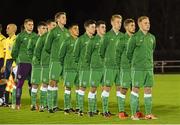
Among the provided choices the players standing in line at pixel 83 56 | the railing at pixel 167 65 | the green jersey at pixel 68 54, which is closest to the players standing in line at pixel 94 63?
the players standing in line at pixel 83 56

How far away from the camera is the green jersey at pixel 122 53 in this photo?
15516 mm

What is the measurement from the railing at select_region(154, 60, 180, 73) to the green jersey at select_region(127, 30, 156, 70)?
963 inches

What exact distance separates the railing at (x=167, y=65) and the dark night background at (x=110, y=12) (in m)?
3.12

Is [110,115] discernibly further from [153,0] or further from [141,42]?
[153,0]

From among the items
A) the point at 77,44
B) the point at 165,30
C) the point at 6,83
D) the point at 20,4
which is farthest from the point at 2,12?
the point at 77,44

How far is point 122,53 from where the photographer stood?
51.3 feet

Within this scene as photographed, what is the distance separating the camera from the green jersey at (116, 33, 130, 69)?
15516 millimetres

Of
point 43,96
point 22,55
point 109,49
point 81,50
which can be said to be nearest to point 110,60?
point 109,49

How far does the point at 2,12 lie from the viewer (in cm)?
4831

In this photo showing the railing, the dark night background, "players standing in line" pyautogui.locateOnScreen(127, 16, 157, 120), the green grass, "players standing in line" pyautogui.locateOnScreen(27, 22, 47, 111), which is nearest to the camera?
the green grass

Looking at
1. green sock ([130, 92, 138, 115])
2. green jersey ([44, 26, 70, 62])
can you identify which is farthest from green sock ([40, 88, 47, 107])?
green sock ([130, 92, 138, 115])

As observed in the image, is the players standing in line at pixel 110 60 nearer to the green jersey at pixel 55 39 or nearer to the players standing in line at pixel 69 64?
the players standing in line at pixel 69 64

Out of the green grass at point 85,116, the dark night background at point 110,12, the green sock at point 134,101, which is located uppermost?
the dark night background at point 110,12

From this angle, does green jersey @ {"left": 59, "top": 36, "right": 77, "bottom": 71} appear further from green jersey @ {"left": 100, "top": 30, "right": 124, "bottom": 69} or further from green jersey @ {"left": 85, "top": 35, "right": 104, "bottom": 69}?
green jersey @ {"left": 100, "top": 30, "right": 124, "bottom": 69}
